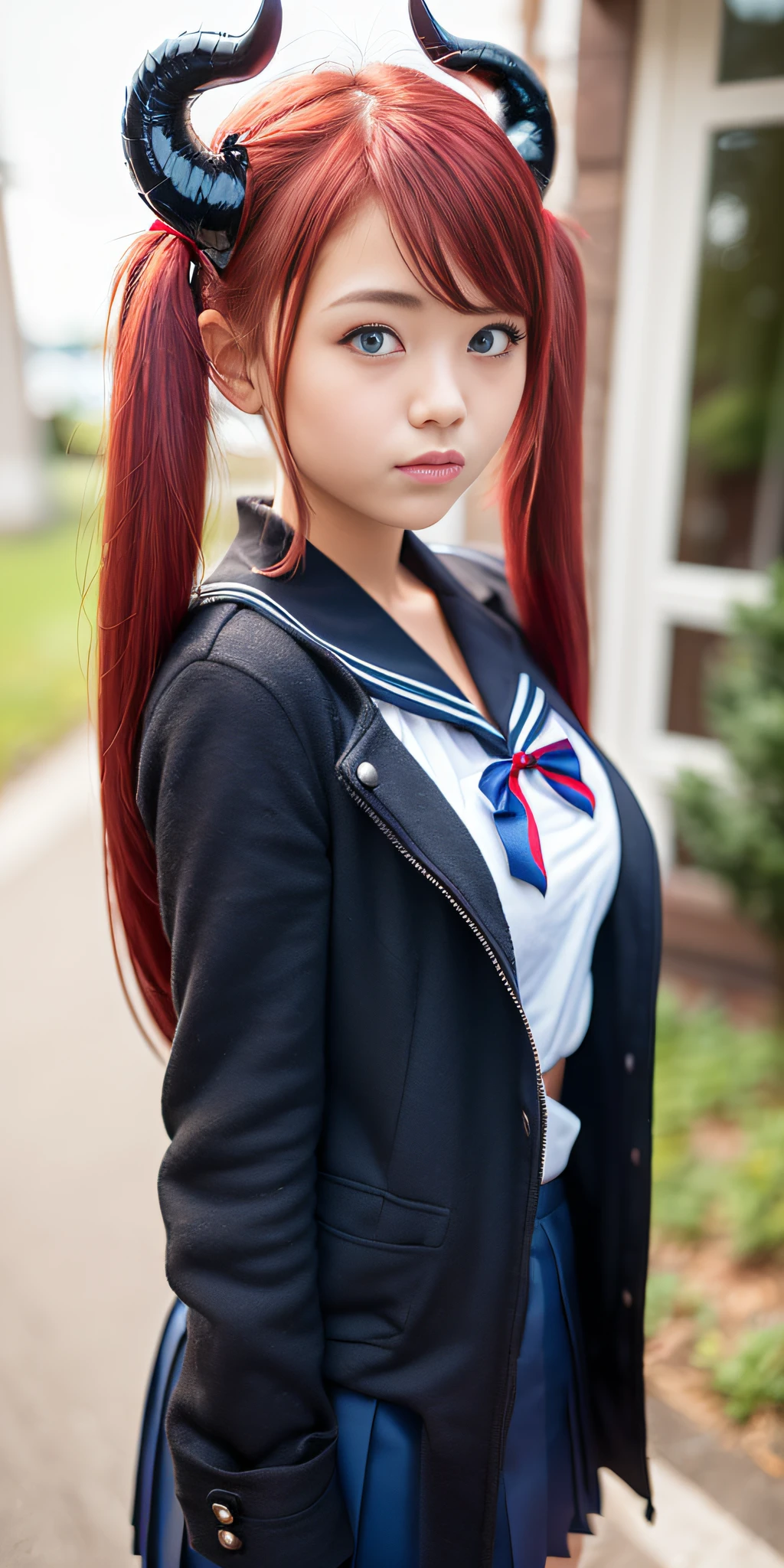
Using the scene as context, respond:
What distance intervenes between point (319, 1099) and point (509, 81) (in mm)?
942


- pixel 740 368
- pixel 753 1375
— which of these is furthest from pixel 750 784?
pixel 740 368

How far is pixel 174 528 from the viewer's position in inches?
39.0

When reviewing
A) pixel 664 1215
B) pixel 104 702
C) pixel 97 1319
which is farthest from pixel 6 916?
pixel 104 702

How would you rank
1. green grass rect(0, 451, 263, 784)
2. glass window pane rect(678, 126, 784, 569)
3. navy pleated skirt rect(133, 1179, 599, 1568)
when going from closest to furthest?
navy pleated skirt rect(133, 1179, 599, 1568) < glass window pane rect(678, 126, 784, 569) < green grass rect(0, 451, 263, 784)

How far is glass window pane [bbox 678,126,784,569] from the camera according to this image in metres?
3.30

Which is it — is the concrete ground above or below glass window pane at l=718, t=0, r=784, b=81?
below

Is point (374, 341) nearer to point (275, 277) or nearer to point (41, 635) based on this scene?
point (275, 277)

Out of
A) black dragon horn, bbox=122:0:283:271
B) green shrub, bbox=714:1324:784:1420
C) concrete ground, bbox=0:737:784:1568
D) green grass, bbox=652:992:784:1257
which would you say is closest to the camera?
black dragon horn, bbox=122:0:283:271

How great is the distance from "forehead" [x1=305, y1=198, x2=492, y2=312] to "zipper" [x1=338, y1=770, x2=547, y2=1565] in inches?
15.6

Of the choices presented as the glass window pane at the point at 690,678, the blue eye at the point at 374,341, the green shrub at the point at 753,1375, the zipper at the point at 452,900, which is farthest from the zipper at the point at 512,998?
the glass window pane at the point at 690,678

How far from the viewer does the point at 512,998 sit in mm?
1021

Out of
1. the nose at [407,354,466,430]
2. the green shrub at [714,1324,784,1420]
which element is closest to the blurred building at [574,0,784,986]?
the green shrub at [714,1324,784,1420]

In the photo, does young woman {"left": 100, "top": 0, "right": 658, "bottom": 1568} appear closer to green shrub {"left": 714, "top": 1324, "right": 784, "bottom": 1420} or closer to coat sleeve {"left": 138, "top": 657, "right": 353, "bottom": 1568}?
coat sleeve {"left": 138, "top": 657, "right": 353, "bottom": 1568}

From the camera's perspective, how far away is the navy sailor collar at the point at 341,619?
1.03 meters
